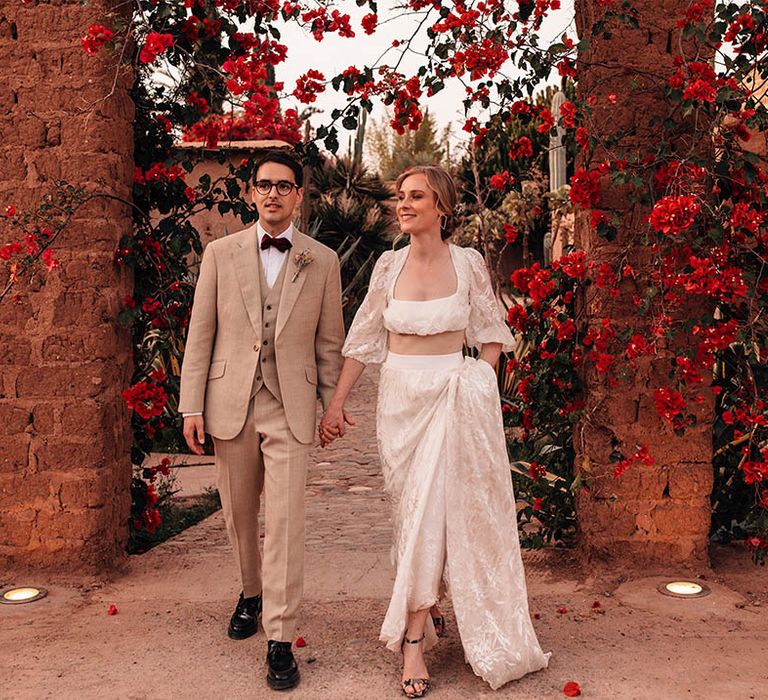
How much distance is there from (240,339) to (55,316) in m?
1.30

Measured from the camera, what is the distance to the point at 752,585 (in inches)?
166

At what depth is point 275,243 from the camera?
3.49 meters

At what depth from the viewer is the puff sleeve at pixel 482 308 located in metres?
3.49

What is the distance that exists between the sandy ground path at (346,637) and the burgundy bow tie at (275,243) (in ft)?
5.17

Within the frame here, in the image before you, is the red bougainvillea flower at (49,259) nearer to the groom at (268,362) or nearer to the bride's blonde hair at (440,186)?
the groom at (268,362)

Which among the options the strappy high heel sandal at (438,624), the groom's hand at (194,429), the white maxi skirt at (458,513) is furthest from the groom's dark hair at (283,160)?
the strappy high heel sandal at (438,624)

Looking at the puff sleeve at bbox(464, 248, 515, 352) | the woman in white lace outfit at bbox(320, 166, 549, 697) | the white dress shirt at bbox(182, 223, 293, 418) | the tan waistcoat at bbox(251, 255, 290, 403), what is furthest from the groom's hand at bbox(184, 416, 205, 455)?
the puff sleeve at bbox(464, 248, 515, 352)

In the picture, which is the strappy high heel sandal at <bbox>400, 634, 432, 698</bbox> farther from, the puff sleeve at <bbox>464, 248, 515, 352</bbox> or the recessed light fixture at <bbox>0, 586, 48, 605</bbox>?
the recessed light fixture at <bbox>0, 586, 48, 605</bbox>

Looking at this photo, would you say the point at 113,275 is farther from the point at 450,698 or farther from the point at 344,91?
the point at 450,698

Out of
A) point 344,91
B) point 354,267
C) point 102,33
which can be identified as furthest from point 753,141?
point 354,267

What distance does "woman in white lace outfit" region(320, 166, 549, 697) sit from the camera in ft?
10.5

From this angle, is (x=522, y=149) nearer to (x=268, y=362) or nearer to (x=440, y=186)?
(x=440, y=186)

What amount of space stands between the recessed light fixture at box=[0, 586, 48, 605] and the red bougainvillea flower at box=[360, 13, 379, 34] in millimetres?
3000

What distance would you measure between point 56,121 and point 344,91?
1370mm
